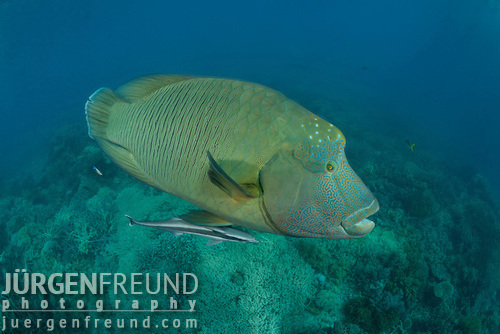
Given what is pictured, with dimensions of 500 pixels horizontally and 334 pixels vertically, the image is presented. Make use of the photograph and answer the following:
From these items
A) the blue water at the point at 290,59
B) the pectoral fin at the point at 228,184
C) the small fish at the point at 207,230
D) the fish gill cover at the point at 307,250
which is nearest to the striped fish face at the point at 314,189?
the pectoral fin at the point at 228,184

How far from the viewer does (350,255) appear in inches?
206

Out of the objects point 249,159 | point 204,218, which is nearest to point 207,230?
point 204,218

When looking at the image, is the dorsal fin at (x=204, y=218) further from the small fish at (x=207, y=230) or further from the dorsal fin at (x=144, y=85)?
the dorsal fin at (x=144, y=85)

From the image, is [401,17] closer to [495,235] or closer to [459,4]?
[459,4]

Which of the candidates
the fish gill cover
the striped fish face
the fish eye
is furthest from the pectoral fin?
the fish gill cover

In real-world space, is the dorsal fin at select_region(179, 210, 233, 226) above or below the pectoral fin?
below

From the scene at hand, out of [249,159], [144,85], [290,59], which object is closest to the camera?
[249,159]

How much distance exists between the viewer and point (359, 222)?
1269 millimetres

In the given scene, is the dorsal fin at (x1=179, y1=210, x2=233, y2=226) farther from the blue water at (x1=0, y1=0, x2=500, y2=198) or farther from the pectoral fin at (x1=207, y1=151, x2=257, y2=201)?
the blue water at (x1=0, y1=0, x2=500, y2=198)

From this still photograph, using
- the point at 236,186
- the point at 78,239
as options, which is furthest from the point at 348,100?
the point at 236,186

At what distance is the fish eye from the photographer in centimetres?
123

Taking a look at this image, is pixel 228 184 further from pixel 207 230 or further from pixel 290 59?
pixel 290 59

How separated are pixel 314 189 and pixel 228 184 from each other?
16.5 inches

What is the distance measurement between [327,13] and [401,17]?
36755mm
